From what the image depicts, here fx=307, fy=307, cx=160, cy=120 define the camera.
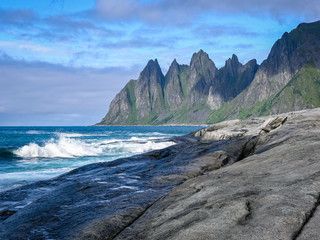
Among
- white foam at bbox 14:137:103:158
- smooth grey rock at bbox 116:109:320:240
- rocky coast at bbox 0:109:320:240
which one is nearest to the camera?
smooth grey rock at bbox 116:109:320:240

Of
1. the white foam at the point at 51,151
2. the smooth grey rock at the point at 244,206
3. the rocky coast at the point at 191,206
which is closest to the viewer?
the smooth grey rock at the point at 244,206

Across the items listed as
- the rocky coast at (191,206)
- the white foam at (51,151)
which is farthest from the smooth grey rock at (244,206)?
the white foam at (51,151)

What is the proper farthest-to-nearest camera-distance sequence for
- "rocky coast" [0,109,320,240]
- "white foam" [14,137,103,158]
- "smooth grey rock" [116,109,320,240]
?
1. "white foam" [14,137,103,158]
2. "rocky coast" [0,109,320,240]
3. "smooth grey rock" [116,109,320,240]

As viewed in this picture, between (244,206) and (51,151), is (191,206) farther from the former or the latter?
(51,151)

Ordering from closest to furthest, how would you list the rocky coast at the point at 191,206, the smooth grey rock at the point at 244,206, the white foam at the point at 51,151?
the smooth grey rock at the point at 244,206 → the rocky coast at the point at 191,206 → the white foam at the point at 51,151

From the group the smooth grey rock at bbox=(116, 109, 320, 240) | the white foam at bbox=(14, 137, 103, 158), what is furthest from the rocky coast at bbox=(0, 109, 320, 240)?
the white foam at bbox=(14, 137, 103, 158)

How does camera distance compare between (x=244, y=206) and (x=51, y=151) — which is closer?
(x=244, y=206)

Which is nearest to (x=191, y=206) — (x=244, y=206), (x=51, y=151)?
(x=244, y=206)

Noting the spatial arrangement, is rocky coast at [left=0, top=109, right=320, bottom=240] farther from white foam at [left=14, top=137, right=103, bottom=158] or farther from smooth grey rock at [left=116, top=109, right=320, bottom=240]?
white foam at [left=14, top=137, right=103, bottom=158]

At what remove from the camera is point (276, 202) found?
5602mm

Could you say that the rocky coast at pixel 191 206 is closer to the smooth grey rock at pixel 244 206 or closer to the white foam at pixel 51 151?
the smooth grey rock at pixel 244 206

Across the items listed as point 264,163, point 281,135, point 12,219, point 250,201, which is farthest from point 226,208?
point 281,135

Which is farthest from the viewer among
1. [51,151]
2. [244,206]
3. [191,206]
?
[51,151]

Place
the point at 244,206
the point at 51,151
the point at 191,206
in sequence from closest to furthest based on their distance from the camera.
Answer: the point at 244,206 → the point at 191,206 → the point at 51,151
